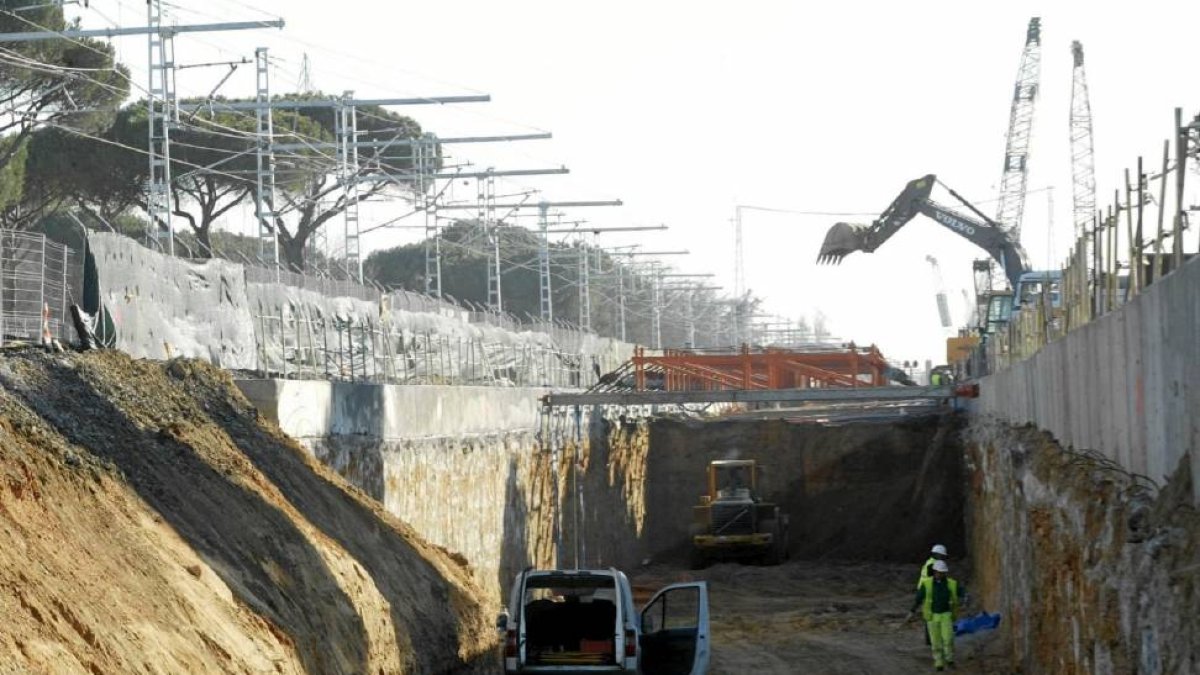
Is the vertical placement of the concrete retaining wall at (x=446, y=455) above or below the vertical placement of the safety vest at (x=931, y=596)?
above

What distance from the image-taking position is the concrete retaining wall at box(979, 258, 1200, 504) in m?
9.60

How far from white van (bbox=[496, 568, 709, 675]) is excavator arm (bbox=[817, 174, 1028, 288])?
103 feet

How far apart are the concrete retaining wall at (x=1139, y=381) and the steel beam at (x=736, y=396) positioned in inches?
860

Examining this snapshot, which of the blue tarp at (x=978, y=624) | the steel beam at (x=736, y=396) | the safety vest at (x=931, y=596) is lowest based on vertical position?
the blue tarp at (x=978, y=624)

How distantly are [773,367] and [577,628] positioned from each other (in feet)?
85.6

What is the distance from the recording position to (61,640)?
39.0 feet

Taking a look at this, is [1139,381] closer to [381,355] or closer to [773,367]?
[381,355]

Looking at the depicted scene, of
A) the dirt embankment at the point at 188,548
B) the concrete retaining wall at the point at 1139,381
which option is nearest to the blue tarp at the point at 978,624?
the dirt embankment at the point at 188,548

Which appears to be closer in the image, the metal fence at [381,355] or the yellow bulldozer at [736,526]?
the metal fence at [381,355]

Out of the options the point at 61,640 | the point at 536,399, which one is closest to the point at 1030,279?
the point at 536,399

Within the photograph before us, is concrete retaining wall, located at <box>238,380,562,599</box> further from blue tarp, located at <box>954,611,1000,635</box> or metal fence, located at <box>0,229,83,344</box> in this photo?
blue tarp, located at <box>954,611,1000,635</box>

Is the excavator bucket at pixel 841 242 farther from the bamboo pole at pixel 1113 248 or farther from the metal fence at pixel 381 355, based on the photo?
the bamboo pole at pixel 1113 248

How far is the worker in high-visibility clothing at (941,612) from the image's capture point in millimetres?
24781

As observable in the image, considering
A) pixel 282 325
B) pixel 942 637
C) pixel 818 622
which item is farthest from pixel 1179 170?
pixel 818 622
